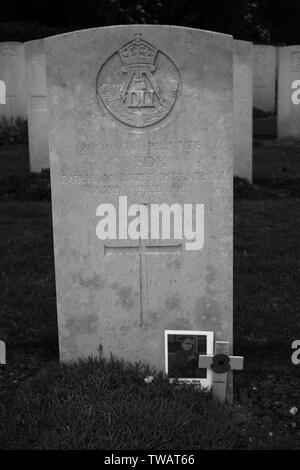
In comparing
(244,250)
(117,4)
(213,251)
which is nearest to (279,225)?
(244,250)

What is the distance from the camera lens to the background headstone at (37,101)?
8.93m

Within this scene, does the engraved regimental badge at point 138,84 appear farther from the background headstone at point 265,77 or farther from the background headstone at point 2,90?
the background headstone at point 265,77

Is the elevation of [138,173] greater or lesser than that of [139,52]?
lesser

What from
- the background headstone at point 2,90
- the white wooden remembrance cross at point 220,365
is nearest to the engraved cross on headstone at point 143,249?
the white wooden remembrance cross at point 220,365

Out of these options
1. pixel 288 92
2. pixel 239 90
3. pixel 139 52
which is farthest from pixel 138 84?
pixel 288 92

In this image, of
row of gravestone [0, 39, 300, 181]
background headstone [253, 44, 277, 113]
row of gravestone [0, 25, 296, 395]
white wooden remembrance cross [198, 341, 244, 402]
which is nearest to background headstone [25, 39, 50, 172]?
row of gravestone [0, 39, 300, 181]

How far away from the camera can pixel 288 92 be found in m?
12.7

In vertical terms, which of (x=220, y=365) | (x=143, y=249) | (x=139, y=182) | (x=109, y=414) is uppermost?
(x=139, y=182)

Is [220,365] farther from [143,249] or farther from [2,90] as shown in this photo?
[2,90]

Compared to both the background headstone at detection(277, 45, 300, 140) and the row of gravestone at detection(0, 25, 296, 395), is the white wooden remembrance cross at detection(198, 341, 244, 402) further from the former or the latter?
the background headstone at detection(277, 45, 300, 140)

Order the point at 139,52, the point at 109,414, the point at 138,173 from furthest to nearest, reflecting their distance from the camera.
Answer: the point at 138,173
the point at 139,52
the point at 109,414

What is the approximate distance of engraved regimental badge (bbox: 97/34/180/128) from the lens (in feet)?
10.8

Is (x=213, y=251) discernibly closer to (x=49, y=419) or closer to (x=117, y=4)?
(x=49, y=419)

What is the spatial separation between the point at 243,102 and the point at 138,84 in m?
5.78
